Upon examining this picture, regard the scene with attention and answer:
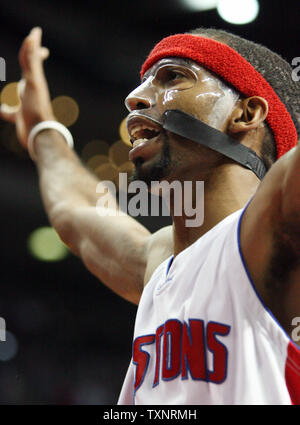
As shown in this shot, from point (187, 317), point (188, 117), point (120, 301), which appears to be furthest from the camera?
point (120, 301)

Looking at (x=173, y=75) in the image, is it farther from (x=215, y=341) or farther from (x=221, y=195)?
(x=215, y=341)

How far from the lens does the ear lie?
1.29 m

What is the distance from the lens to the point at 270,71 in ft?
4.62

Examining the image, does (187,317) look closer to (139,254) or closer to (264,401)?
(264,401)

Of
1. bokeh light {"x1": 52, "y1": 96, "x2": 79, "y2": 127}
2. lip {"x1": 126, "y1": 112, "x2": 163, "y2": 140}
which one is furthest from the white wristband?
bokeh light {"x1": 52, "y1": 96, "x2": 79, "y2": 127}

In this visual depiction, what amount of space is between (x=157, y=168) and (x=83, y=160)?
2.80 meters

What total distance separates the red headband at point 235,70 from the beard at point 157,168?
0.69 ft

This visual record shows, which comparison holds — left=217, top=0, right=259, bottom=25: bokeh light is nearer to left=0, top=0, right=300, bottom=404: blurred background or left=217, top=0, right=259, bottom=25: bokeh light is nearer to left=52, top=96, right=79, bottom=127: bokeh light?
left=0, top=0, right=300, bottom=404: blurred background

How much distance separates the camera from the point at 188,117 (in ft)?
4.09

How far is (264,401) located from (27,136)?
129 centimetres

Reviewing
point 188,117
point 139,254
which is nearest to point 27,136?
point 139,254

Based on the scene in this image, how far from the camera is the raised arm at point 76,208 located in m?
1.54

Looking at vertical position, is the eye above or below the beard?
above

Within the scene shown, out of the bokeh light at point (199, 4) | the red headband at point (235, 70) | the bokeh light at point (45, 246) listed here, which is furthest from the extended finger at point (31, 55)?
the bokeh light at point (45, 246)
